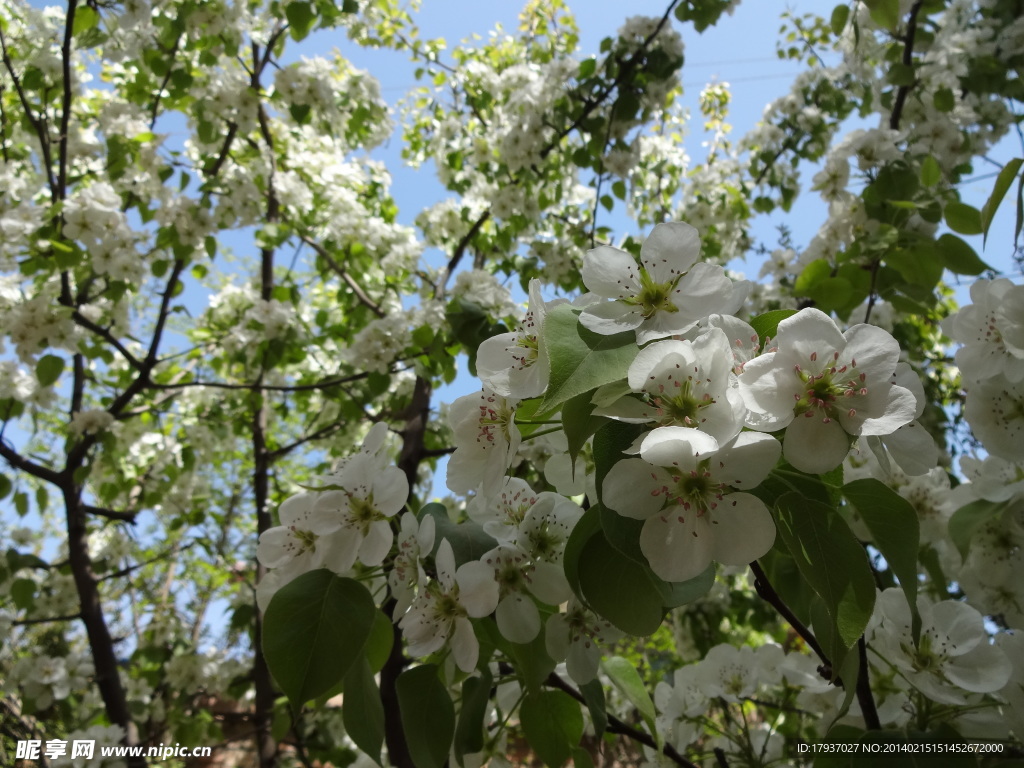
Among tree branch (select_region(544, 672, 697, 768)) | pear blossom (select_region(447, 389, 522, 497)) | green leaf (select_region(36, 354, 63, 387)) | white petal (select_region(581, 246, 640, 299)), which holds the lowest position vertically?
tree branch (select_region(544, 672, 697, 768))

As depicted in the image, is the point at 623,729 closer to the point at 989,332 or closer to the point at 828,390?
the point at 828,390

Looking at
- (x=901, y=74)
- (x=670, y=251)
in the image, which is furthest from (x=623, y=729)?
(x=901, y=74)

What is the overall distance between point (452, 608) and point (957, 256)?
1.33 meters

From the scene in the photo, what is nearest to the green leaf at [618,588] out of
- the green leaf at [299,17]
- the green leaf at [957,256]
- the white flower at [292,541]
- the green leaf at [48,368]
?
the white flower at [292,541]

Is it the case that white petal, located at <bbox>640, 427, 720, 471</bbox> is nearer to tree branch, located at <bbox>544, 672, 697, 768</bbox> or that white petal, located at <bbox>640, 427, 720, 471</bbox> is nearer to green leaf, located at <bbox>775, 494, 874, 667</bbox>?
green leaf, located at <bbox>775, 494, 874, 667</bbox>

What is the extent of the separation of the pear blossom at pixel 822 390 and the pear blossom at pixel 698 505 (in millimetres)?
34

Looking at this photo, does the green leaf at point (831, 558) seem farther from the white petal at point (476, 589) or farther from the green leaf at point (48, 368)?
the green leaf at point (48, 368)

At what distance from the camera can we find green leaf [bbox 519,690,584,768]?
85cm

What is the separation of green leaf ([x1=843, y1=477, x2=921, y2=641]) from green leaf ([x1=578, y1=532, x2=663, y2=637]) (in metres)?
0.20

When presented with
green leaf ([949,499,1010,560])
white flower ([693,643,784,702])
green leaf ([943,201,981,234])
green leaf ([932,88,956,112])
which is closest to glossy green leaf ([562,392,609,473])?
green leaf ([949,499,1010,560])

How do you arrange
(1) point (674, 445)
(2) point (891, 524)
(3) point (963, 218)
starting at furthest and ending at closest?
(3) point (963, 218) < (2) point (891, 524) < (1) point (674, 445)

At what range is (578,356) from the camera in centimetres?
60

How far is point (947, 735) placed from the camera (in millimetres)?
786

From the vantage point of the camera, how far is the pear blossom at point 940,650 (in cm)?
86
